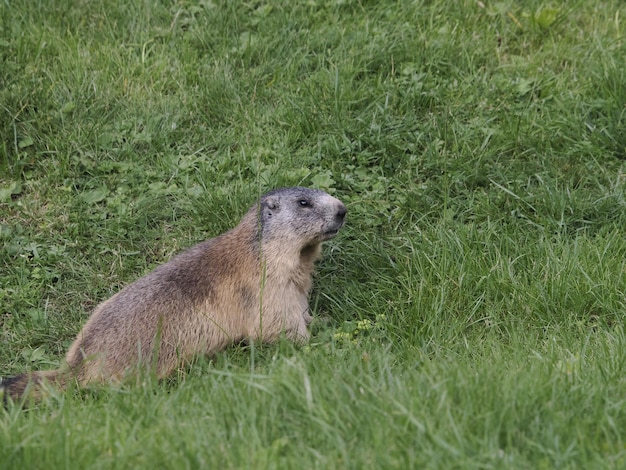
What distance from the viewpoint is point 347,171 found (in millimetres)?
7230

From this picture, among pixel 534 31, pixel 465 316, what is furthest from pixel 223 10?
pixel 465 316

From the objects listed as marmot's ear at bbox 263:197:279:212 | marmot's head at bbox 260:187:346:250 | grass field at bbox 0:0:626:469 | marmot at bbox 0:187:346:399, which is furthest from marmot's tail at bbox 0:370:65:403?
marmot's ear at bbox 263:197:279:212

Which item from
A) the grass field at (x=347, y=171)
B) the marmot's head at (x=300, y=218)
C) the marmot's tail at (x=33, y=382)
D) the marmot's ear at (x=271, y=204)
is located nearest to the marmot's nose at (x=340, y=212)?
the marmot's head at (x=300, y=218)

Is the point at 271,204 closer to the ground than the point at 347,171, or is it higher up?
higher up

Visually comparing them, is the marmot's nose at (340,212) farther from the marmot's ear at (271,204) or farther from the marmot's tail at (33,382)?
the marmot's tail at (33,382)

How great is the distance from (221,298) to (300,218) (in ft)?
2.48

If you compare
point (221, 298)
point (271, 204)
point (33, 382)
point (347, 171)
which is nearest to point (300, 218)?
point (271, 204)

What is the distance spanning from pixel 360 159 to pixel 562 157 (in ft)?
5.30

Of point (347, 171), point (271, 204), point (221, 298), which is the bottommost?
point (221, 298)

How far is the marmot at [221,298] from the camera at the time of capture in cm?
556

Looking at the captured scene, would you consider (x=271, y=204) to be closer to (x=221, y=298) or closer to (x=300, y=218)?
(x=300, y=218)

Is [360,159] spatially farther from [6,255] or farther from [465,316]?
[6,255]

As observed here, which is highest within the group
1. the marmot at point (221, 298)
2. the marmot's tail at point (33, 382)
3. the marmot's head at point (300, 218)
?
the marmot's head at point (300, 218)

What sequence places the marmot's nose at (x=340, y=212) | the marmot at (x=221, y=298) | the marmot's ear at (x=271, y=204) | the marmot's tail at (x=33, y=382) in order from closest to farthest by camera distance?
the marmot's tail at (x=33, y=382) < the marmot at (x=221, y=298) < the marmot's nose at (x=340, y=212) < the marmot's ear at (x=271, y=204)
